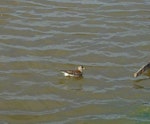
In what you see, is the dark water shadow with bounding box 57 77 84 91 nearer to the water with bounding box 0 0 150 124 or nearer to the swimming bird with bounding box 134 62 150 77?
the water with bounding box 0 0 150 124

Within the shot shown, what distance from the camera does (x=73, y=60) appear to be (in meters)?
12.5

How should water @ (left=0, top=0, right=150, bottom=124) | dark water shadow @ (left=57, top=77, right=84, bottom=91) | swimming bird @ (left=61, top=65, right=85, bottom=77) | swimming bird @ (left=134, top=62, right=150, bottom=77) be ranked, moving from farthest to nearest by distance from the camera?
swimming bird @ (left=134, top=62, right=150, bottom=77) → swimming bird @ (left=61, top=65, right=85, bottom=77) → dark water shadow @ (left=57, top=77, right=84, bottom=91) → water @ (left=0, top=0, right=150, bottom=124)

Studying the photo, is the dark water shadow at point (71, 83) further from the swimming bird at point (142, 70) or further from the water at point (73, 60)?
the swimming bird at point (142, 70)

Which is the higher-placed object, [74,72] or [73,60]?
[73,60]

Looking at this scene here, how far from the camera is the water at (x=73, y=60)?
401 inches

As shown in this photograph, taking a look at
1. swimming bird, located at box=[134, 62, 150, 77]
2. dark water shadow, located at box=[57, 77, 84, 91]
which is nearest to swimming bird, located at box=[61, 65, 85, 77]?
dark water shadow, located at box=[57, 77, 84, 91]

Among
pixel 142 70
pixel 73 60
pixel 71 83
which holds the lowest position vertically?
pixel 71 83

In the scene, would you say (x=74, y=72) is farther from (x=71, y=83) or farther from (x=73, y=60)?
(x=73, y=60)

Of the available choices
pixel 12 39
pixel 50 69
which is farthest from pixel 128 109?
pixel 12 39

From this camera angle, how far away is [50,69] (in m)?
12.0

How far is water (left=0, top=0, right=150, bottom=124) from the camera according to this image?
10.2 m

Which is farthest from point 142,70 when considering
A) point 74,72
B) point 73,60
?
point 73,60

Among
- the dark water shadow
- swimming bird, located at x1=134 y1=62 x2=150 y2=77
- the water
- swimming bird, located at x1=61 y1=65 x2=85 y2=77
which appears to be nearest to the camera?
the water

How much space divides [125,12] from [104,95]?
5197mm
